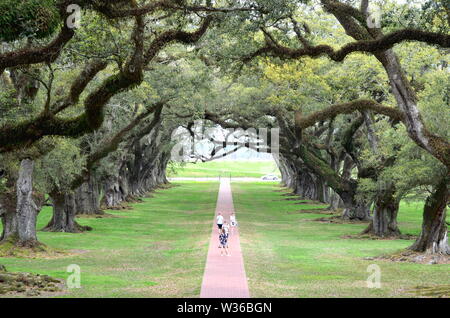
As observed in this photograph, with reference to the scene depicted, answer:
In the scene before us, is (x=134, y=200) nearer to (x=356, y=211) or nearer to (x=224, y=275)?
(x=356, y=211)

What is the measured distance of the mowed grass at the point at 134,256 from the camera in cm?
1723

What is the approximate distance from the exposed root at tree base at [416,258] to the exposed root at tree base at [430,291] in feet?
20.7

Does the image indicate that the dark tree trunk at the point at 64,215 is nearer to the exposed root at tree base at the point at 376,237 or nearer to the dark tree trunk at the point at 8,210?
the dark tree trunk at the point at 8,210

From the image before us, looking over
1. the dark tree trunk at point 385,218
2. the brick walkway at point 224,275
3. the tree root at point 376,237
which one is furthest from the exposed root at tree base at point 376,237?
the brick walkway at point 224,275

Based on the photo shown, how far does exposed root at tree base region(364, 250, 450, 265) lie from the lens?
906 inches

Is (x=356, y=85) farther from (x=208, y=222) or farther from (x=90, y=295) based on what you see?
(x=90, y=295)

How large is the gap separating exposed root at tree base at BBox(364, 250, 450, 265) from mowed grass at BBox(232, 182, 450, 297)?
0.66 meters

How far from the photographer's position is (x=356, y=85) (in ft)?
108

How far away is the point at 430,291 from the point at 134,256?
1267 cm

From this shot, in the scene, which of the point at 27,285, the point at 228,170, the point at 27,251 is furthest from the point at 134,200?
the point at 228,170

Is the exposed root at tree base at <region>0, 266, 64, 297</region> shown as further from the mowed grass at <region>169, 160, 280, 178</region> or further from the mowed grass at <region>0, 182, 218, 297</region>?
the mowed grass at <region>169, 160, 280, 178</region>

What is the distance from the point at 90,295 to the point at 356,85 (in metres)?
20.6

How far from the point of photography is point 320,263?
920 inches

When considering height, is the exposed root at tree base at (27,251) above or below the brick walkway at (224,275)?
below
